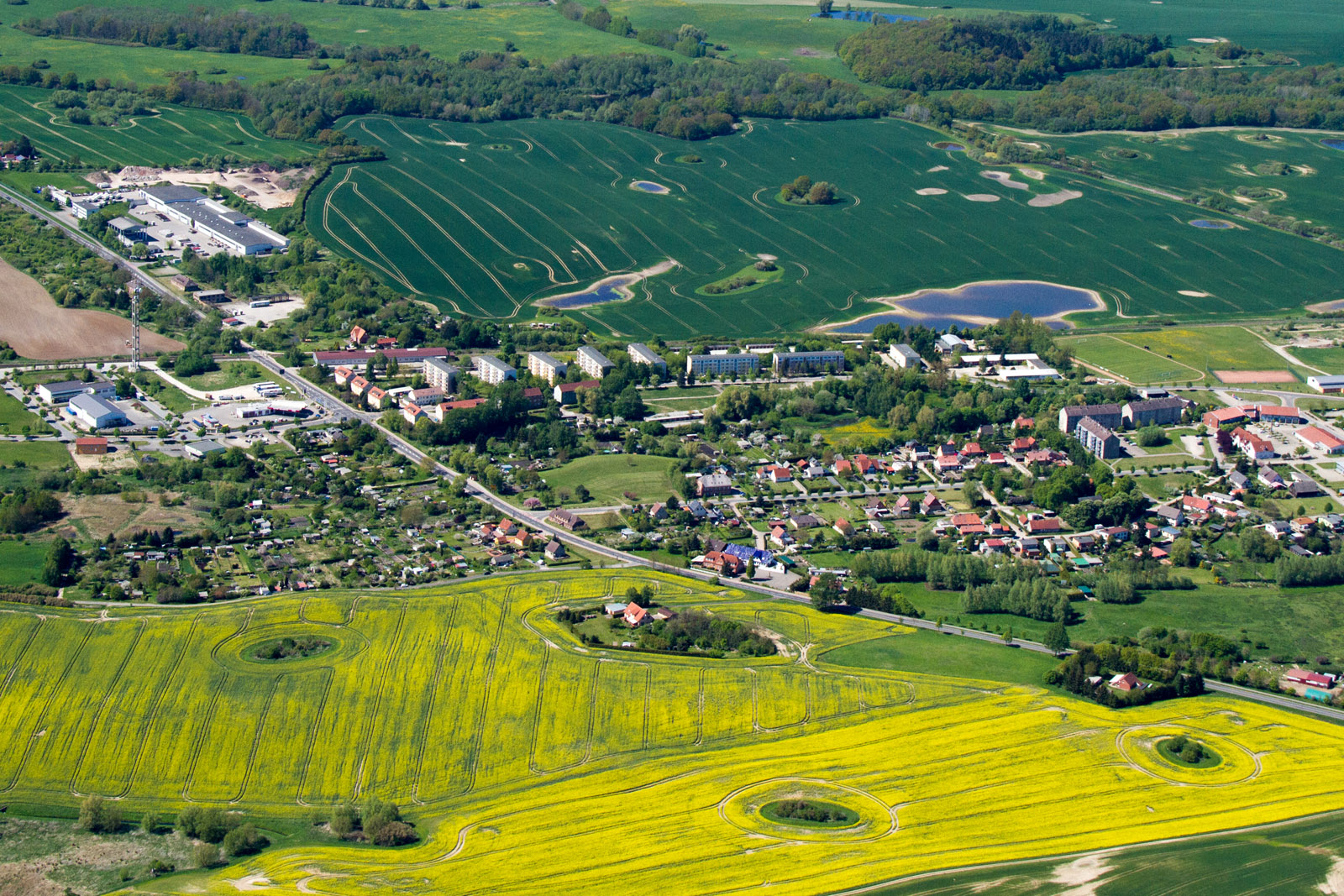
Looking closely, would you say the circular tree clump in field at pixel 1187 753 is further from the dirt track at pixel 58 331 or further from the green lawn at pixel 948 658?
the dirt track at pixel 58 331

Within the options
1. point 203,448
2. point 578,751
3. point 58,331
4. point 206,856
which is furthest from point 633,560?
point 58,331

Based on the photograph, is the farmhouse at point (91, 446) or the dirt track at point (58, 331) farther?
the dirt track at point (58, 331)

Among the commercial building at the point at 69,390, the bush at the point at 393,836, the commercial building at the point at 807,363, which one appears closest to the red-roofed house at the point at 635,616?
the bush at the point at 393,836

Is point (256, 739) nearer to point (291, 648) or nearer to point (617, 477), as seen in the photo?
point (291, 648)

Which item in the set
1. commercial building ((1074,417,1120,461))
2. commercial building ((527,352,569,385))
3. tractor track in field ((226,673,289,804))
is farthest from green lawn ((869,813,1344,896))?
commercial building ((527,352,569,385))

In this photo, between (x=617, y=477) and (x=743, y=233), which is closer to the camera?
(x=617, y=477)

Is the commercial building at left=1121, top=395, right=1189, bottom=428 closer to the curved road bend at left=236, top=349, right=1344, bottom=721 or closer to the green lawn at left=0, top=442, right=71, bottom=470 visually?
the curved road bend at left=236, top=349, right=1344, bottom=721

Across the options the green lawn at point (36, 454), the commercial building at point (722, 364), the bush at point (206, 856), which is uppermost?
the commercial building at point (722, 364)
